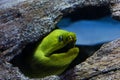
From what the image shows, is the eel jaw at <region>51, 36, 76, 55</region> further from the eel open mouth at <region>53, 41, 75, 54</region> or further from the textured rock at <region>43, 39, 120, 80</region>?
the textured rock at <region>43, 39, 120, 80</region>

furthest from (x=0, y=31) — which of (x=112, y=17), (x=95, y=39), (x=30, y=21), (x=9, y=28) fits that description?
(x=112, y=17)

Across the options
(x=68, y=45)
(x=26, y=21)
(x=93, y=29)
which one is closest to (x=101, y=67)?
(x=68, y=45)

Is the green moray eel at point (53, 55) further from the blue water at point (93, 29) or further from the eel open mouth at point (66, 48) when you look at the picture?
the blue water at point (93, 29)

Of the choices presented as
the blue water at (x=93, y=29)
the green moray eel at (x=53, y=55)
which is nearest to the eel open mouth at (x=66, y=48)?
the green moray eel at (x=53, y=55)

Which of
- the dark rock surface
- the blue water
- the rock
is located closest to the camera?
the rock

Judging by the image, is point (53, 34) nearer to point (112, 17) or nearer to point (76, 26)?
point (76, 26)

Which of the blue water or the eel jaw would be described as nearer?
the eel jaw

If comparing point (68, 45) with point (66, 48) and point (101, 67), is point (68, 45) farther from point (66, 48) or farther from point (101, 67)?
point (101, 67)

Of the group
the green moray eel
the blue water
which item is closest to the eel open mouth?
the green moray eel
